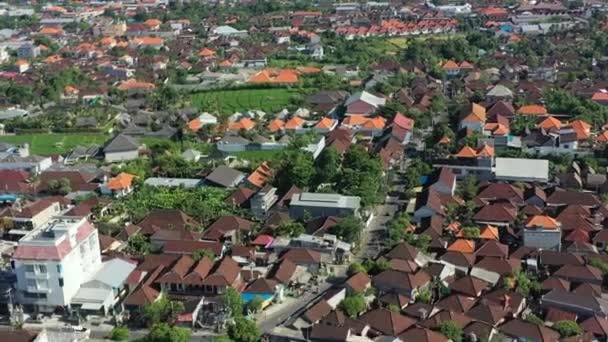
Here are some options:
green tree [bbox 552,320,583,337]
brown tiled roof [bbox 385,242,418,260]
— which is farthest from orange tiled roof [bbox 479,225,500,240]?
green tree [bbox 552,320,583,337]

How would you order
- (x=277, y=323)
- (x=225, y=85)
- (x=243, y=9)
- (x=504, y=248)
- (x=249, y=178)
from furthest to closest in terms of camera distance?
1. (x=243, y=9)
2. (x=225, y=85)
3. (x=249, y=178)
4. (x=504, y=248)
5. (x=277, y=323)

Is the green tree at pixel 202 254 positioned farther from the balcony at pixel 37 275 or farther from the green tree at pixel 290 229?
the balcony at pixel 37 275

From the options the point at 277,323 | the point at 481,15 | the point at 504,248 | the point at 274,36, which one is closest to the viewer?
the point at 277,323

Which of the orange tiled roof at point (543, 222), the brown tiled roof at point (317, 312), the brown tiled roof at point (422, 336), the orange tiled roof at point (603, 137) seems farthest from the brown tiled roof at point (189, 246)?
the orange tiled roof at point (603, 137)

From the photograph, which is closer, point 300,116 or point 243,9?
point 300,116

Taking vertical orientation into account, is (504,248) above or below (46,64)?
above

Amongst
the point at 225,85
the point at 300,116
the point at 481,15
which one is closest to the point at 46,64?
the point at 225,85

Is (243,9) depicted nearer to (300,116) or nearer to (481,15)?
(481,15)

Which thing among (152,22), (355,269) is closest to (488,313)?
(355,269)

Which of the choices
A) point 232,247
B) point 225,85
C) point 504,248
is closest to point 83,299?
point 232,247
